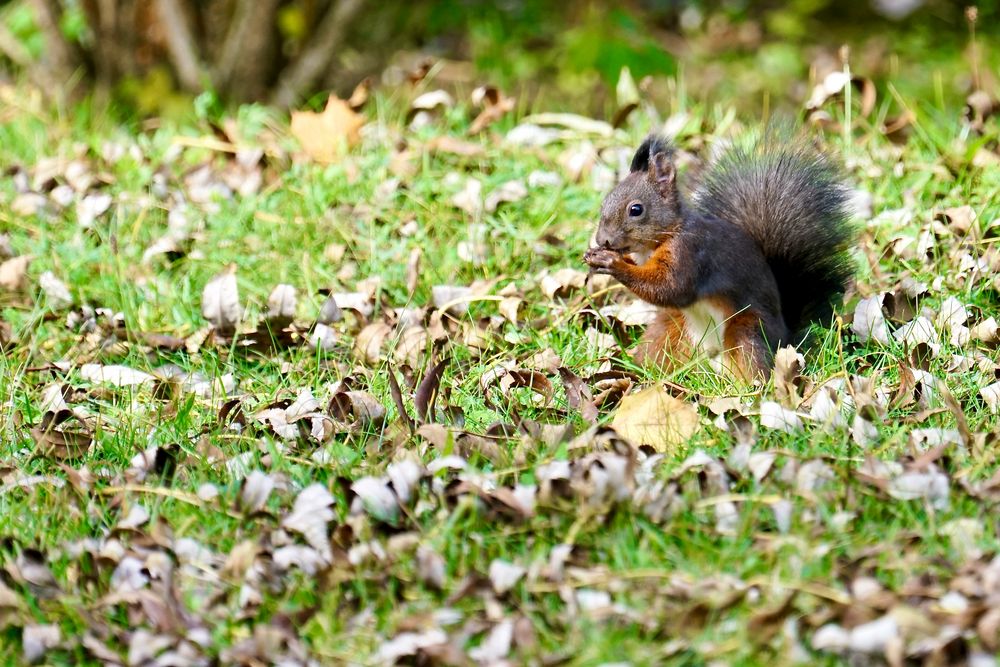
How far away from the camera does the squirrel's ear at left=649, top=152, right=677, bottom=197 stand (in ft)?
9.51

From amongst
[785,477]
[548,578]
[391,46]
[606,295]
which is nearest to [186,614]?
[548,578]

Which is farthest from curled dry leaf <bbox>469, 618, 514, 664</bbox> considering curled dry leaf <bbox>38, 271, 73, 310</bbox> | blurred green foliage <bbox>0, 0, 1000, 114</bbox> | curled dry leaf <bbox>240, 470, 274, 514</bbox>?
blurred green foliage <bbox>0, 0, 1000, 114</bbox>

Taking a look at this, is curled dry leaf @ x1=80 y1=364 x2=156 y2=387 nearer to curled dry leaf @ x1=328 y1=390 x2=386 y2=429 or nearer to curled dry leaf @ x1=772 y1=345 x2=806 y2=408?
curled dry leaf @ x1=328 y1=390 x2=386 y2=429

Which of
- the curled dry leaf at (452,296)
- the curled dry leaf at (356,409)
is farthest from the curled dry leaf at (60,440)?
the curled dry leaf at (452,296)

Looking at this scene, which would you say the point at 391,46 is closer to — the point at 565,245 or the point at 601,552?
the point at 565,245

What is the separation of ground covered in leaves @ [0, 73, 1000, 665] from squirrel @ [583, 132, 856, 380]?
109 millimetres

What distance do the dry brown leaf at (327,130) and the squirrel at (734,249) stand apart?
1.47 metres

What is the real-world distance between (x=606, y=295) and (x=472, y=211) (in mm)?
582

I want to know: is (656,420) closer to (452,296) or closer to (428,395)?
(428,395)

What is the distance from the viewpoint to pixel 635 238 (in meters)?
2.90

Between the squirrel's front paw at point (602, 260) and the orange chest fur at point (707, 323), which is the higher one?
Answer: the squirrel's front paw at point (602, 260)

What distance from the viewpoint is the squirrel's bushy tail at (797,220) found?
9.92 ft

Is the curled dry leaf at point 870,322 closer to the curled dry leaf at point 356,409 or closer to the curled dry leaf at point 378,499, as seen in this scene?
the curled dry leaf at point 356,409

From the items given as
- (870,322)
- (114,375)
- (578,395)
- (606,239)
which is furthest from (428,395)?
(870,322)
